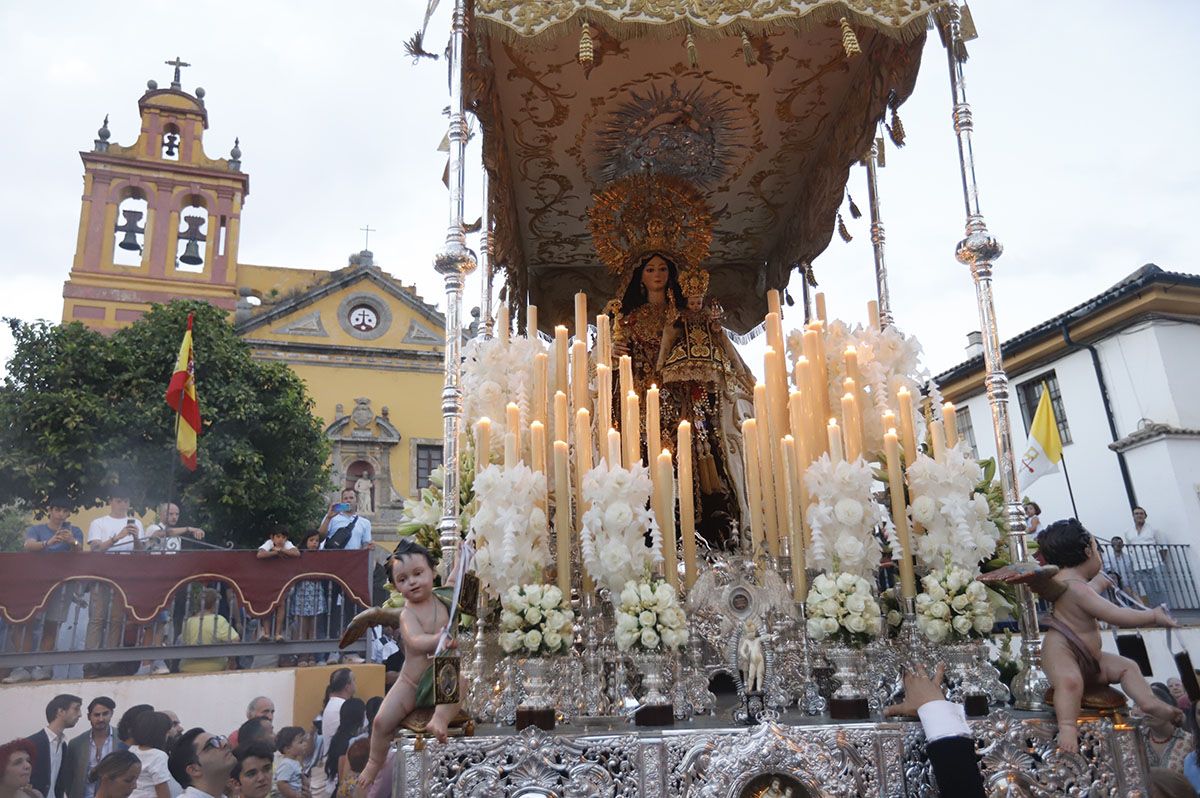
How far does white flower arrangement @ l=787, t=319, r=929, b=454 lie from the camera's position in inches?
167

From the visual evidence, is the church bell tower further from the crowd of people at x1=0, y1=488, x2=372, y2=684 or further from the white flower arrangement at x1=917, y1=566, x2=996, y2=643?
the white flower arrangement at x1=917, y1=566, x2=996, y2=643

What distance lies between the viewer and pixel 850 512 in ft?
11.2

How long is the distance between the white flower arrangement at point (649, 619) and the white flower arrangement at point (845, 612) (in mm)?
545

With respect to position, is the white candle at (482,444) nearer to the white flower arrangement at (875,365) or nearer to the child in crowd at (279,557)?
the white flower arrangement at (875,365)

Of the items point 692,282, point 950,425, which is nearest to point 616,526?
point 950,425

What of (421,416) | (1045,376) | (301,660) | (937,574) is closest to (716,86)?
(937,574)

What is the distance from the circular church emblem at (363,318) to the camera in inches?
1056

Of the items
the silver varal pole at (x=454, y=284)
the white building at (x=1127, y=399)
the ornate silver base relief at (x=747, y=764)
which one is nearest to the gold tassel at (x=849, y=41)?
the silver varal pole at (x=454, y=284)

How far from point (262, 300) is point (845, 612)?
2721 cm

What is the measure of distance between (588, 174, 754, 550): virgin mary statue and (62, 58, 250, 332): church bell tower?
75.6ft

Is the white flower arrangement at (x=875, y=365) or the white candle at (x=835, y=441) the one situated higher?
the white flower arrangement at (x=875, y=365)

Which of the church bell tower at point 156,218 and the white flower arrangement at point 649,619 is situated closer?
the white flower arrangement at point 649,619

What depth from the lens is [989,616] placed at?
3.40 m

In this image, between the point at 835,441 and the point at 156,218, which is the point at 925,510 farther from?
the point at 156,218
